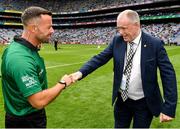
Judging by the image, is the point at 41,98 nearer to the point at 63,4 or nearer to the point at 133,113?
the point at 133,113

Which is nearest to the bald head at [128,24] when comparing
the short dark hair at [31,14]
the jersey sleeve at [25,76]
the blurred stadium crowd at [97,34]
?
the short dark hair at [31,14]

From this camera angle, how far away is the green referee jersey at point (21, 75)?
353cm

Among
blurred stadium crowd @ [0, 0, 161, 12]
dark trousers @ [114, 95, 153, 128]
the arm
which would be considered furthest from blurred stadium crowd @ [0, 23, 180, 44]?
the arm

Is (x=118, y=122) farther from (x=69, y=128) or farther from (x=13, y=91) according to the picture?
(x=69, y=128)

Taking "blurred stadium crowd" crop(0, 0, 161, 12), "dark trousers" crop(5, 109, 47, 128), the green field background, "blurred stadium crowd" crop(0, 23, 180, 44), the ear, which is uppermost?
the ear

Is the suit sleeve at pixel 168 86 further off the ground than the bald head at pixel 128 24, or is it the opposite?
the bald head at pixel 128 24

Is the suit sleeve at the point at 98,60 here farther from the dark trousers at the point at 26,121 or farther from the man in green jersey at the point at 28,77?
the dark trousers at the point at 26,121

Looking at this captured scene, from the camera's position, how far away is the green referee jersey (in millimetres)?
3525

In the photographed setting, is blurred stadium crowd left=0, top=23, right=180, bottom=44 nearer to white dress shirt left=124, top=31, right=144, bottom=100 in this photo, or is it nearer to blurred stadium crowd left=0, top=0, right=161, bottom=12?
blurred stadium crowd left=0, top=0, right=161, bottom=12

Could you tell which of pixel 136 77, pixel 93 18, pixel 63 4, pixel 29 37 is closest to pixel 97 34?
pixel 93 18

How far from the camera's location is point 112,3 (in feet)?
317

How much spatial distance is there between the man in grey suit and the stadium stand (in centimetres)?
5830

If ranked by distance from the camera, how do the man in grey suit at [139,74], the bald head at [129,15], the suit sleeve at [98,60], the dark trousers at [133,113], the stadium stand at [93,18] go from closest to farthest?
the bald head at [129,15], the man in grey suit at [139,74], the dark trousers at [133,113], the suit sleeve at [98,60], the stadium stand at [93,18]

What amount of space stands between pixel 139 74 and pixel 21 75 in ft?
6.37
